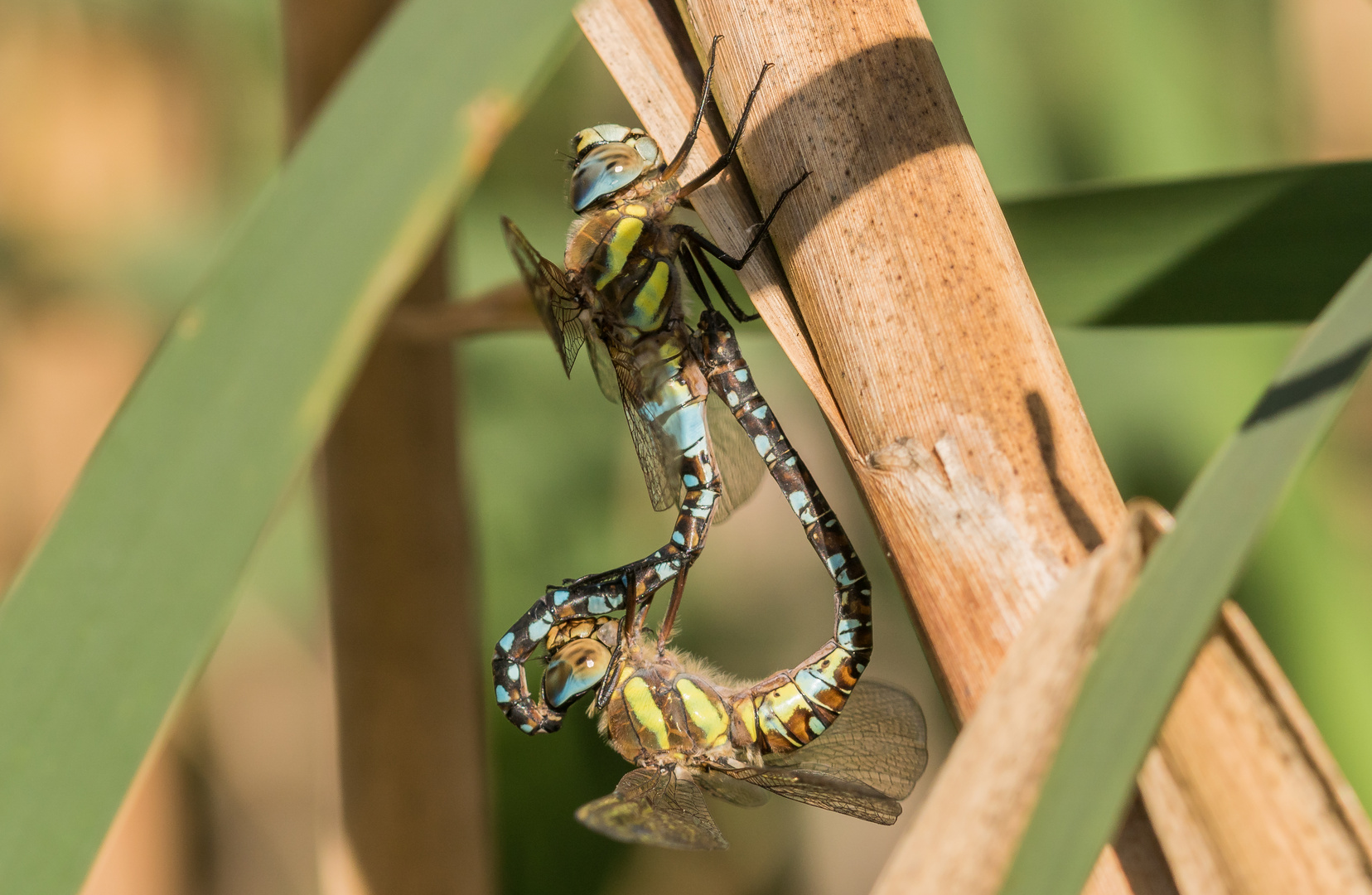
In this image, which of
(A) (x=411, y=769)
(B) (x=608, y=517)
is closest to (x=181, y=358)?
(A) (x=411, y=769)

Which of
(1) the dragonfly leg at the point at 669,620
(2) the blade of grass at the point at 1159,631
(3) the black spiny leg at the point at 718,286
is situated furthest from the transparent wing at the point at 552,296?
(2) the blade of grass at the point at 1159,631

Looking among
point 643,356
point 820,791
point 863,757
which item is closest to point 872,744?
point 863,757

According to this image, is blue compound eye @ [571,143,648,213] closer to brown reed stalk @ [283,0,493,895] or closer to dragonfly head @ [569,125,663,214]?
dragonfly head @ [569,125,663,214]

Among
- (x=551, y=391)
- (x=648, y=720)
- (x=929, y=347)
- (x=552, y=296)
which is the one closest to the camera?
(x=929, y=347)

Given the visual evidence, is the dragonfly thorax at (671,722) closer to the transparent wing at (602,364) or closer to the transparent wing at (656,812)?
the transparent wing at (656,812)

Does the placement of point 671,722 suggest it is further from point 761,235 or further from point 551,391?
point 551,391

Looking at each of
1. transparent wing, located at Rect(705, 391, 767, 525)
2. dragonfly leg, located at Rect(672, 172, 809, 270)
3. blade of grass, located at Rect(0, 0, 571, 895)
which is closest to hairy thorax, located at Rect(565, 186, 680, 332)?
transparent wing, located at Rect(705, 391, 767, 525)
